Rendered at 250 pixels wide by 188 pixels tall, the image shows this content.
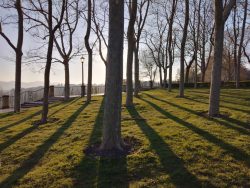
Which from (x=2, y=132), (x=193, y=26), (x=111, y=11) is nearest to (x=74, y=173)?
(x=111, y=11)

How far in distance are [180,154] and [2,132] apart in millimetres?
6451

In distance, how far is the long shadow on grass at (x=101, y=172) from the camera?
5117 millimetres

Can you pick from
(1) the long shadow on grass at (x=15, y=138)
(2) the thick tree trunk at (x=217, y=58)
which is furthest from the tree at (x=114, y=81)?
(2) the thick tree trunk at (x=217, y=58)

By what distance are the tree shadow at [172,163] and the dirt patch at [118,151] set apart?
38 cm

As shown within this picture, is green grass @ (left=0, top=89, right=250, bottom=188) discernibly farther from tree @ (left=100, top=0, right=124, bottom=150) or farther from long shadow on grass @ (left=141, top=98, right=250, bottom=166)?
tree @ (left=100, top=0, right=124, bottom=150)

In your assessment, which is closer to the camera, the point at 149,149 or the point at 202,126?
the point at 149,149

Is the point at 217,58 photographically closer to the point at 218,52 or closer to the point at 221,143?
the point at 218,52

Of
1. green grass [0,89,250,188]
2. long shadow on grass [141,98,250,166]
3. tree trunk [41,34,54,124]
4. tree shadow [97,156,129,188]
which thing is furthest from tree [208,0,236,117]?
tree trunk [41,34,54,124]

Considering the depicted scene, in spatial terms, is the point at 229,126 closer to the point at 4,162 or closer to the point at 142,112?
the point at 142,112

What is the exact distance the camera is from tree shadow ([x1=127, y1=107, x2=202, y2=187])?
195 inches

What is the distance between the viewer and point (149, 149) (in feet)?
22.2

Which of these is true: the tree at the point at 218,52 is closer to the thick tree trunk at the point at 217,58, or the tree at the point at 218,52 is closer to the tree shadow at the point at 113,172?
the thick tree trunk at the point at 217,58

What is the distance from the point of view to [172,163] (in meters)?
5.83

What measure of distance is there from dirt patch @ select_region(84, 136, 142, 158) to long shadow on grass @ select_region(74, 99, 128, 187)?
0.21 m
